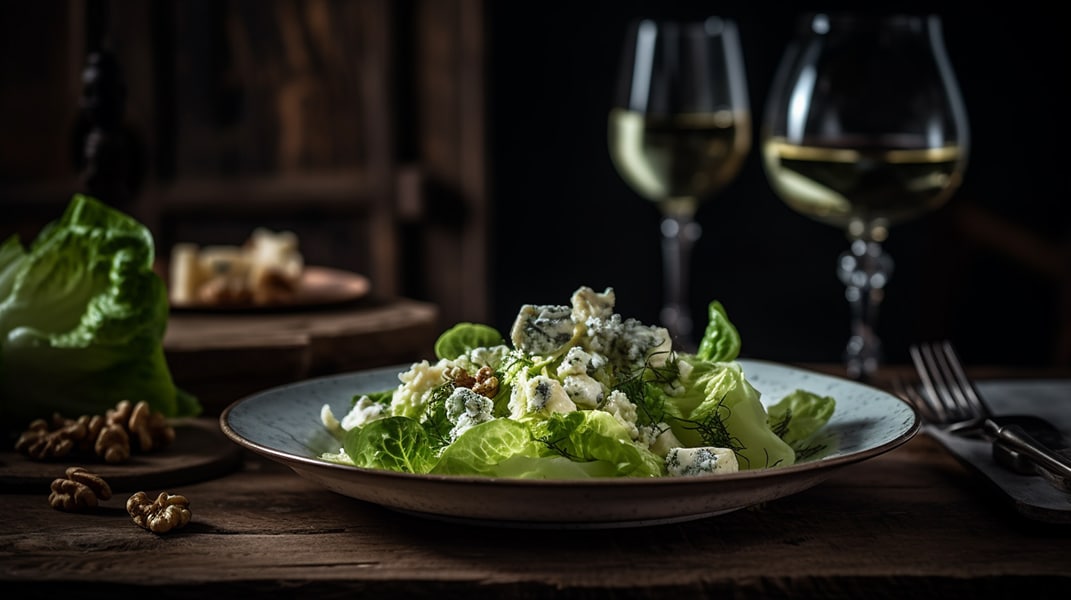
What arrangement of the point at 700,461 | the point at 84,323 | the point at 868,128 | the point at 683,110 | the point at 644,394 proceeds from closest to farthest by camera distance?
1. the point at 700,461
2. the point at 644,394
3. the point at 84,323
4. the point at 868,128
5. the point at 683,110

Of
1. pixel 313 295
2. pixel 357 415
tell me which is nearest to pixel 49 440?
pixel 357 415

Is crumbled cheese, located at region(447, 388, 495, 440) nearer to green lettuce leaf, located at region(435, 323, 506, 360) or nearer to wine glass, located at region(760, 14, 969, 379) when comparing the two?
green lettuce leaf, located at region(435, 323, 506, 360)

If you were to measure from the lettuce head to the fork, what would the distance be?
0.94 m

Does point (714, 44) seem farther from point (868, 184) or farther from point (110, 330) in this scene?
point (110, 330)

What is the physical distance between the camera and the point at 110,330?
1416mm

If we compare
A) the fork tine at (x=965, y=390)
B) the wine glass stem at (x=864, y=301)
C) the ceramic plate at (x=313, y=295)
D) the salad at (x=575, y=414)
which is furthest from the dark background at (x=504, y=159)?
the salad at (x=575, y=414)

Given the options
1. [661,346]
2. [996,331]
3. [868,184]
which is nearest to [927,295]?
[996,331]

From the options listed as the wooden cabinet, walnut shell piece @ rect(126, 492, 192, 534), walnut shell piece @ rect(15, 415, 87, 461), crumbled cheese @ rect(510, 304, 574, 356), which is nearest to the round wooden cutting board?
walnut shell piece @ rect(15, 415, 87, 461)

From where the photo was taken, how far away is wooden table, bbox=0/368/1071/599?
98cm

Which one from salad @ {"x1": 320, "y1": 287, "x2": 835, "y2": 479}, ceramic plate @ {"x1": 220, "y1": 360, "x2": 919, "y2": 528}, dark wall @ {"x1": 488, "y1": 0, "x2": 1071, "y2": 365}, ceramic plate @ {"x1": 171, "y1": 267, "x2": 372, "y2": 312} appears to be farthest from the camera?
dark wall @ {"x1": 488, "y1": 0, "x2": 1071, "y2": 365}

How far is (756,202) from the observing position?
3645 mm

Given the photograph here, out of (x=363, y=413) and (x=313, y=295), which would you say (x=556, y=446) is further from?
(x=313, y=295)

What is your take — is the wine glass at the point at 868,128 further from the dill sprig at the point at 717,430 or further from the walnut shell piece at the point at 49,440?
the walnut shell piece at the point at 49,440

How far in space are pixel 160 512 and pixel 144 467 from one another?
19 cm
